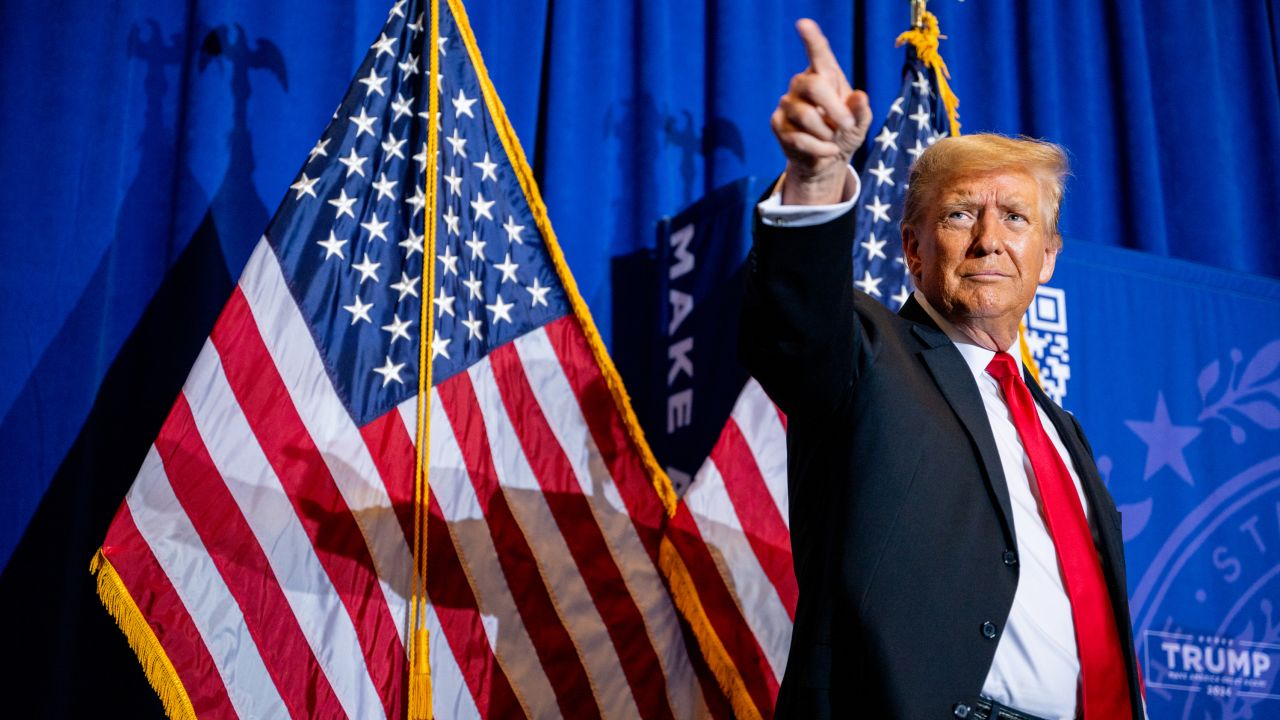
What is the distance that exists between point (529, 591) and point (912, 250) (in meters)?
1.04

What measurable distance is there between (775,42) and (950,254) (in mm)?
1952

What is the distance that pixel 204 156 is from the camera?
2537mm

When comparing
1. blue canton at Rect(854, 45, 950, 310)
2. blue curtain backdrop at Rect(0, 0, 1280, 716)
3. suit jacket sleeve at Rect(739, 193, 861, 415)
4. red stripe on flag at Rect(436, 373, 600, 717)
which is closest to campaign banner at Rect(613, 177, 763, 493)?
blue curtain backdrop at Rect(0, 0, 1280, 716)

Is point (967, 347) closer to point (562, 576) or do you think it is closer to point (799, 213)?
point (799, 213)

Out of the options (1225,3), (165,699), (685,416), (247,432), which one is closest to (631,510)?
(685,416)

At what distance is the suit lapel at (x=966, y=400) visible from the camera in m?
1.18

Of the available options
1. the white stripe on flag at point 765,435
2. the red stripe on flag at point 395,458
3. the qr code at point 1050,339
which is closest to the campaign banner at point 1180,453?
the qr code at point 1050,339

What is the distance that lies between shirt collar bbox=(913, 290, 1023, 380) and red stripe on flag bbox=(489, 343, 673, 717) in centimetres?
97

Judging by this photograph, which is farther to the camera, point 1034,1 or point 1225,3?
point 1225,3

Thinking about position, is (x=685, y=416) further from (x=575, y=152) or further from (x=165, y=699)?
(x=165, y=699)

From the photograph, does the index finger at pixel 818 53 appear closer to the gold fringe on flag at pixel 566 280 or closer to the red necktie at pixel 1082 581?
the red necktie at pixel 1082 581

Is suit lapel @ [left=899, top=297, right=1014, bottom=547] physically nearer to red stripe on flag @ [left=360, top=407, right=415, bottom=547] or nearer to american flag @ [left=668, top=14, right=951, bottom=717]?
american flag @ [left=668, top=14, right=951, bottom=717]

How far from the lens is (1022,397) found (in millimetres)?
1372

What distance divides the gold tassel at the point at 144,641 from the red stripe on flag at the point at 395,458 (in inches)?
17.2
